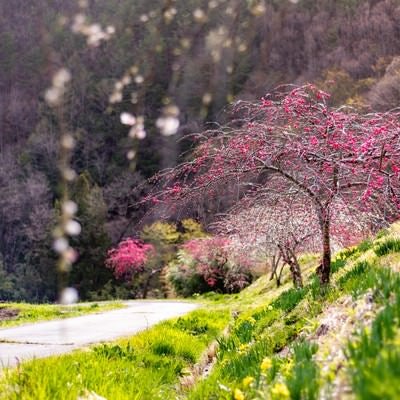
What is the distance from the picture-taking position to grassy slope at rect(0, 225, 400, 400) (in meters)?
2.67

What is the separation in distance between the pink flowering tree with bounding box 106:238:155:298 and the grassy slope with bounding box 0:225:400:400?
32235mm

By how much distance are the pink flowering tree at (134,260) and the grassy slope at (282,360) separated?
32.2m

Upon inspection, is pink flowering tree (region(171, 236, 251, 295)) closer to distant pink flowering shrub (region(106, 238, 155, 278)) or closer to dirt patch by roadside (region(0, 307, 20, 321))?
distant pink flowering shrub (region(106, 238, 155, 278))

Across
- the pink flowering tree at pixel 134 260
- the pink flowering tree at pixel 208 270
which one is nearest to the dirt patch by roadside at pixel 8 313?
the pink flowering tree at pixel 208 270

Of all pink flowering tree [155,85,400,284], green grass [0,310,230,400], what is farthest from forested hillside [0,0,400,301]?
green grass [0,310,230,400]

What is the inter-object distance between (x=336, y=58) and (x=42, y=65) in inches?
2046

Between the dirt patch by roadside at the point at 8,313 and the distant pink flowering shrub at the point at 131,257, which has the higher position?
the distant pink flowering shrub at the point at 131,257

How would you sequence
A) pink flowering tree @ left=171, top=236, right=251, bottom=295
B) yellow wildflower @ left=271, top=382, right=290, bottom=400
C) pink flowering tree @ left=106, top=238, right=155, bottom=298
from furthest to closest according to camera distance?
1. pink flowering tree @ left=106, top=238, right=155, bottom=298
2. pink flowering tree @ left=171, top=236, right=251, bottom=295
3. yellow wildflower @ left=271, top=382, right=290, bottom=400

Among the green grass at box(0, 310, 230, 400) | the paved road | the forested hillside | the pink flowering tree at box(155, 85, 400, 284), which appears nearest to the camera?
the green grass at box(0, 310, 230, 400)

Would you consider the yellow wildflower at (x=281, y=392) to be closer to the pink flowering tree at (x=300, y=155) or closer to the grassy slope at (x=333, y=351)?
the grassy slope at (x=333, y=351)

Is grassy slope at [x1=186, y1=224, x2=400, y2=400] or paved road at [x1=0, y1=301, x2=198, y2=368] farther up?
grassy slope at [x1=186, y1=224, x2=400, y2=400]

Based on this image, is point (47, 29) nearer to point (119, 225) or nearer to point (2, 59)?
point (2, 59)

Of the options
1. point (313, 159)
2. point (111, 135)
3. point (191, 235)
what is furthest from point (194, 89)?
point (313, 159)

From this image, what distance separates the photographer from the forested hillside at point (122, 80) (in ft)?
168
